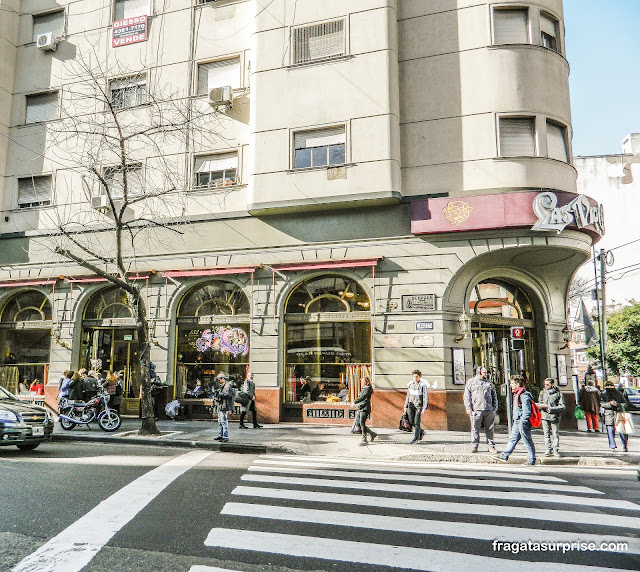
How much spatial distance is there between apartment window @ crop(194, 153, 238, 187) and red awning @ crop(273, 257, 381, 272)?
3661mm

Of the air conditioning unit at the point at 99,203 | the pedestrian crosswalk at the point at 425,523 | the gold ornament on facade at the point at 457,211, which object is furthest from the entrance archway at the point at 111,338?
the pedestrian crosswalk at the point at 425,523

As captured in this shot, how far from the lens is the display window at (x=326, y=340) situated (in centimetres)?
1625

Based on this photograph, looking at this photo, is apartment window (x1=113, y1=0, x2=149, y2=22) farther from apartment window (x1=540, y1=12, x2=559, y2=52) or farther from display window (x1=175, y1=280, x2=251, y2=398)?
apartment window (x1=540, y1=12, x2=559, y2=52)

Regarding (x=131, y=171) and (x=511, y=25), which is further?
(x=131, y=171)

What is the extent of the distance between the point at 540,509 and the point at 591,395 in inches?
442

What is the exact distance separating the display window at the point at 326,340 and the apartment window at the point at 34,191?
34.7 feet

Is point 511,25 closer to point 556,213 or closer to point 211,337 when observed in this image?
point 556,213

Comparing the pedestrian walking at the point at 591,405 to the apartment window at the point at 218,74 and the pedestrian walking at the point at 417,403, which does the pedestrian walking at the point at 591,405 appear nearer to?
the pedestrian walking at the point at 417,403

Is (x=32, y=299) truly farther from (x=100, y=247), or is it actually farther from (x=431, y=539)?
(x=431, y=539)

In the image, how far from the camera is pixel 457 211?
15469 millimetres

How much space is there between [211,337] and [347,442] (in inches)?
261

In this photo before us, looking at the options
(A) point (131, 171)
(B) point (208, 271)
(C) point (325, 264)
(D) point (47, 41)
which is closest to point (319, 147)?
(C) point (325, 264)

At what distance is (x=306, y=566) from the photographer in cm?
459

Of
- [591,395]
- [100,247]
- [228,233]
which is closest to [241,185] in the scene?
[228,233]
